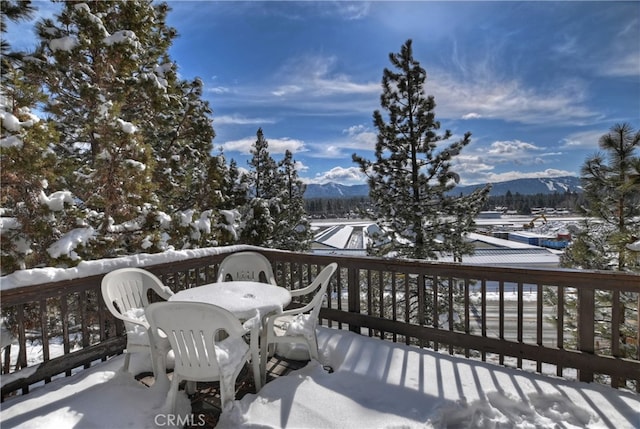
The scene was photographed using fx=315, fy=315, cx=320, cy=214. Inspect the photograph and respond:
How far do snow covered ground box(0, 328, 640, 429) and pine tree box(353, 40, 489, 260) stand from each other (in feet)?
19.7

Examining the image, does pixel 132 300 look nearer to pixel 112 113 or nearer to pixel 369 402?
pixel 369 402

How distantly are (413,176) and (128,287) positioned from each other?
24.4 feet

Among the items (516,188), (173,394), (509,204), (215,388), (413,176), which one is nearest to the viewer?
(173,394)

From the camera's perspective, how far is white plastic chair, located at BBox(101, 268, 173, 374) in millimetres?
2305

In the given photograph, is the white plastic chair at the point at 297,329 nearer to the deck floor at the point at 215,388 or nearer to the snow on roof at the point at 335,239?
the deck floor at the point at 215,388

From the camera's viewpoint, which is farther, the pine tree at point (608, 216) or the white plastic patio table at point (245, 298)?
the pine tree at point (608, 216)

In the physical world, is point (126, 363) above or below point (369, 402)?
above

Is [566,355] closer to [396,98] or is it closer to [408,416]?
[408,416]

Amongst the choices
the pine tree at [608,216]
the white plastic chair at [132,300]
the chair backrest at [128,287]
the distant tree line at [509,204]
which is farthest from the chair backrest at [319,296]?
Answer: the distant tree line at [509,204]

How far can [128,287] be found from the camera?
2721mm

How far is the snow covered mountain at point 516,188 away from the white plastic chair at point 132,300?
279 inches

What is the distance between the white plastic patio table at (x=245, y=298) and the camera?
7.37 feet

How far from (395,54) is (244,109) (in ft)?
26.2

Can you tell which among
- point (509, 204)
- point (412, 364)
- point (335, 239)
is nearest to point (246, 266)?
point (412, 364)
